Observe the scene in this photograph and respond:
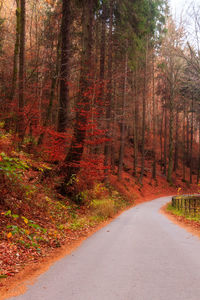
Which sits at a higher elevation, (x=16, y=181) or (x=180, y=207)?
(x=16, y=181)

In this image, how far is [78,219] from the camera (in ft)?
33.2

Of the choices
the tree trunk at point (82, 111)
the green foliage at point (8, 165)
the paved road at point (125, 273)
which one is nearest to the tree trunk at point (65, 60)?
the tree trunk at point (82, 111)

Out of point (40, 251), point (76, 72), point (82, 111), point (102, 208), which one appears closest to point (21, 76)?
point (82, 111)

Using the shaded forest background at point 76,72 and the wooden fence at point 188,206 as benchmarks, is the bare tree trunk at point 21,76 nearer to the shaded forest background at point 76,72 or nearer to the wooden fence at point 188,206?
the shaded forest background at point 76,72

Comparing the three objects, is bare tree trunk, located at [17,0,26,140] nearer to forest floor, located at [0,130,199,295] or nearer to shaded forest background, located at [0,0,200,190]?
shaded forest background, located at [0,0,200,190]

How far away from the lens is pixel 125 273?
4.38 meters

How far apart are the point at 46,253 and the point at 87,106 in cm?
787

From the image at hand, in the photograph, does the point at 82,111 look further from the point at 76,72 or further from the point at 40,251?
the point at 76,72

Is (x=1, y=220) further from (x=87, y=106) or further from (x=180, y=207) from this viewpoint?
(x=180, y=207)

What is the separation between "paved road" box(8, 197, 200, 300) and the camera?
11.6 feet

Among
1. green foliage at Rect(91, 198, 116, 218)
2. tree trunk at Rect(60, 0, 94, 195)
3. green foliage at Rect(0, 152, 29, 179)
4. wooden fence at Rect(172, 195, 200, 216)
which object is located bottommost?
wooden fence at Rect(172, 195, 200, 216)

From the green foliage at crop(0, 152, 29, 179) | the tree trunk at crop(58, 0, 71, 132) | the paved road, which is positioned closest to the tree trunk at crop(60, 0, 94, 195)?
the tree trunk at crop(58, 0, 71, 132)

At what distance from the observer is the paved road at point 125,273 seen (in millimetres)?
3533

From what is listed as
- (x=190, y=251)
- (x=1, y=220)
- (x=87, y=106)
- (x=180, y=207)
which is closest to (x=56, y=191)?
(x=87, y=106)
